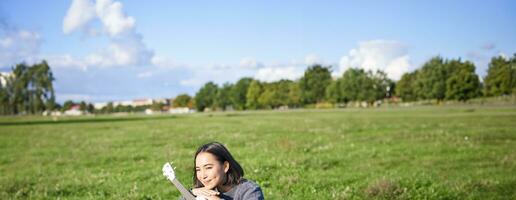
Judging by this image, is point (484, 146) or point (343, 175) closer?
point (343, 175)

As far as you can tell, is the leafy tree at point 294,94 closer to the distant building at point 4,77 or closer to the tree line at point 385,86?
the tree line at point 385,86

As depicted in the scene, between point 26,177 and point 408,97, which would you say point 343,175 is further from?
point 408,97

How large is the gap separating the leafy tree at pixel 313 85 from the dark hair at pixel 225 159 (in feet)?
476

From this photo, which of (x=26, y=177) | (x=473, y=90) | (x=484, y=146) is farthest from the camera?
(x=473, y=90)

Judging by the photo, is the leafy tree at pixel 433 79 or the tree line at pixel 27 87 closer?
the leafy tree at pixel 433 79

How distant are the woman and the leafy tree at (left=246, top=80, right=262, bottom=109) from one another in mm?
177303

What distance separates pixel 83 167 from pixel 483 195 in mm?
12300

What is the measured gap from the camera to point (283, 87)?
552 feet

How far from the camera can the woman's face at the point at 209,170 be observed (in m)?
5.02

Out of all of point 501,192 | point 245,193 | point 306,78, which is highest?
point 306,78

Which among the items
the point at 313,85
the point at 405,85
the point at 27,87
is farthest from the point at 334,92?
the point at 27,87

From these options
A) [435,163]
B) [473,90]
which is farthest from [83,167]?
[473,90]

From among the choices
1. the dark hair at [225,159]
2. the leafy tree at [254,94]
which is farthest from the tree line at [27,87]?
the dark hair at [225,159]

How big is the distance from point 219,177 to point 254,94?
178824mm
